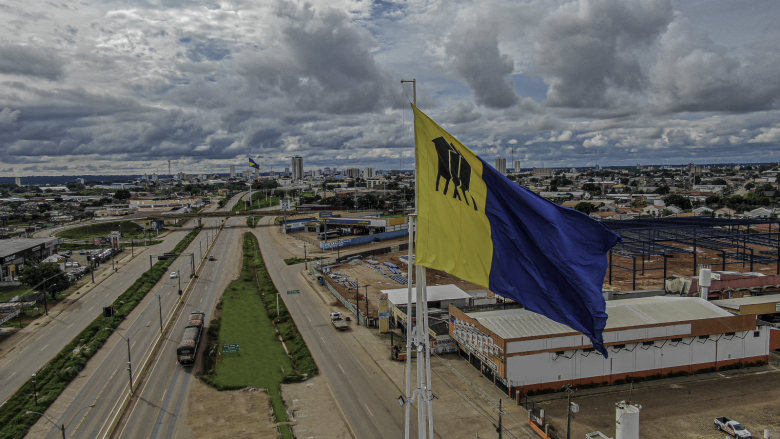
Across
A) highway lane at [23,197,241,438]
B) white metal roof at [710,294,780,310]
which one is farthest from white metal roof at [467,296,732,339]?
highway lane at [23,197,241,438]

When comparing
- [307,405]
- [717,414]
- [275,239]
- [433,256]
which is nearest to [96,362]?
[307,405]

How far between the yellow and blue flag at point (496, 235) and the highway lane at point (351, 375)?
53.2ft

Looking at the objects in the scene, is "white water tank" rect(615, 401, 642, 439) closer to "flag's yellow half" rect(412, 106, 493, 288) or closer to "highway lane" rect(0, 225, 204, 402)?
"flag's yellow half" rect(412, 106, 493, 288)

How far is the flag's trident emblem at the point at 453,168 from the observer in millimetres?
10070

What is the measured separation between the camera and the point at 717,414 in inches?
990

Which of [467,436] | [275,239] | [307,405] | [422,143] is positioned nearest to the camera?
[422,143]

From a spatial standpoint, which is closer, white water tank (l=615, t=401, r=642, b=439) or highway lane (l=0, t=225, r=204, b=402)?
white water tank (l=615, t=401, r=642, b=439)

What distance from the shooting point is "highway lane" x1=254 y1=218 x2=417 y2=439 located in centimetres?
2467

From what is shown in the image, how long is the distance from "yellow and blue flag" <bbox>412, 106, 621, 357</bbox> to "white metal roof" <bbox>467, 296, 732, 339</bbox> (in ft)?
59.2

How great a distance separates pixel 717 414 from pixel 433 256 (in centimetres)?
2442

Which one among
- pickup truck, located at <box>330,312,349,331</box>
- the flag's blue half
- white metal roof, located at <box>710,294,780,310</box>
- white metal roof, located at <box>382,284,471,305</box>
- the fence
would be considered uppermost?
the flag's blue half

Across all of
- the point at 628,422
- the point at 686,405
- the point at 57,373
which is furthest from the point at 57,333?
→ the point at 686,405

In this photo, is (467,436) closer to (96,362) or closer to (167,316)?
(96,362)

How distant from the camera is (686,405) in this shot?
2614 cm
